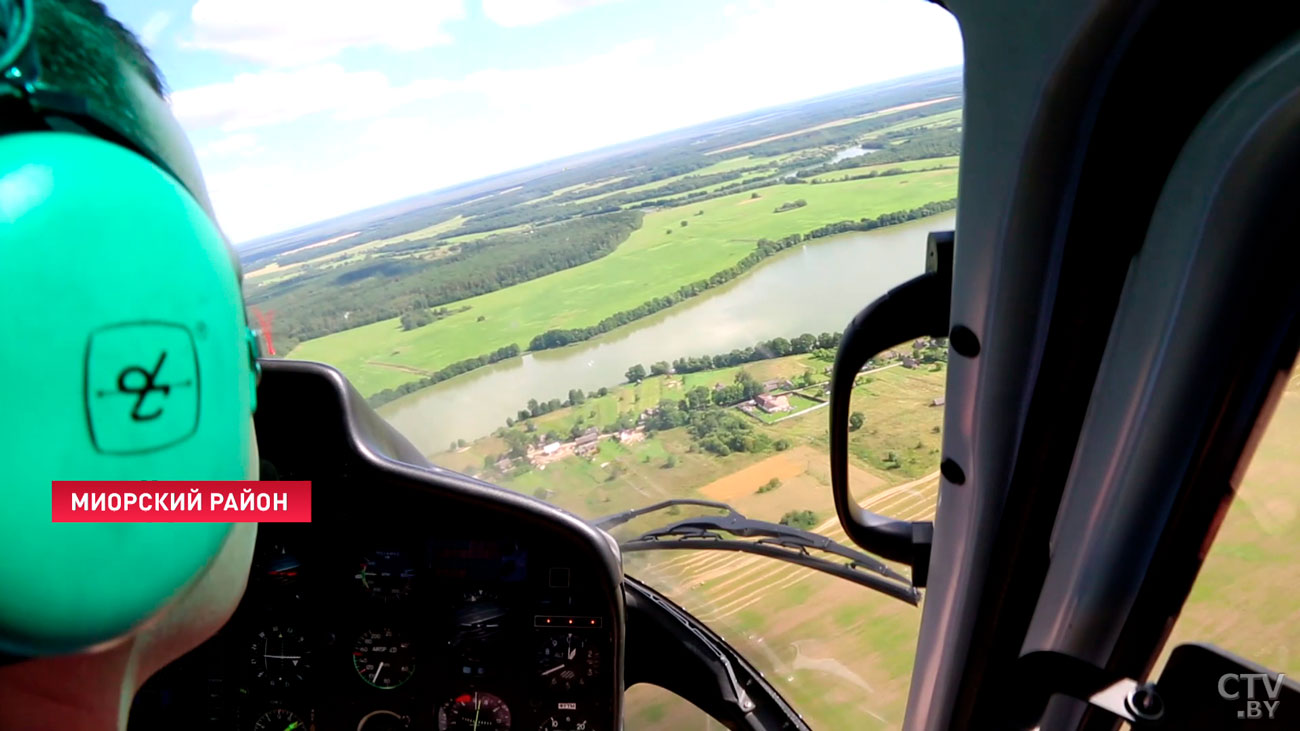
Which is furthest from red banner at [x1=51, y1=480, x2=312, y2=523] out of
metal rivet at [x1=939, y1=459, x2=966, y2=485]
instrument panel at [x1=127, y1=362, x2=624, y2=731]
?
instrument panel at [x1=127, y1=362, x2=624, y2=731]

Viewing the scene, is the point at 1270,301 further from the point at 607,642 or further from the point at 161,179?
the point at 607,642

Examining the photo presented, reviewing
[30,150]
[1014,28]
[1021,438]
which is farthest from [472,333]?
[30,150]

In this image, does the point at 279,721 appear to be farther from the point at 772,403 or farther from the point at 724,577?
the point at 772,403

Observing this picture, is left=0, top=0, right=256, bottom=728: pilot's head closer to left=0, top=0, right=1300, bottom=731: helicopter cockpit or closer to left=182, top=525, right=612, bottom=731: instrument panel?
left=0, top=0, right=1300, bottom=731: helicopter cockpit

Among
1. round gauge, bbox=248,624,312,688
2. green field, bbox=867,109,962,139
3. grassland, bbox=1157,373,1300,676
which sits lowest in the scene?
round gauge, bbox=248,624,312,688

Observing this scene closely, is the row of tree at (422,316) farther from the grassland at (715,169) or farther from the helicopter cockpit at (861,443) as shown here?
the grassland at (715,169)

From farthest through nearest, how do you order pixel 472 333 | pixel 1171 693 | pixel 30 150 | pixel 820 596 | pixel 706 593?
1. pixel 472 333
2. pixel 706 593
3. pixel 820 596
4. pixel 1171 693
5. pixel 30 150
